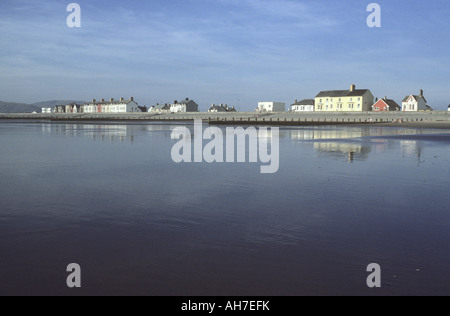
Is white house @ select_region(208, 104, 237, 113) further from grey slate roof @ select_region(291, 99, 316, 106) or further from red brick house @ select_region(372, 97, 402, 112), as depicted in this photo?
red brick house @ select_region(372, 97, 402, 112)

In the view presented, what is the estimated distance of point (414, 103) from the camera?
371 ft

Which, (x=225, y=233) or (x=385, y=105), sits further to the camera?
(x=385, y=105)

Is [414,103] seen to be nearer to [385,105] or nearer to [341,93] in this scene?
[385,105]

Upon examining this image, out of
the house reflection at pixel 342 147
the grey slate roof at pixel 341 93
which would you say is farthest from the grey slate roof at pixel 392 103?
the house reflection at pixel 342 147

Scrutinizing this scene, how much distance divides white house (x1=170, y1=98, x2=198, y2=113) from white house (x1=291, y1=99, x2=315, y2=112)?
44811 millimetres

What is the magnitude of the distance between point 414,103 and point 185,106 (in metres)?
91.2

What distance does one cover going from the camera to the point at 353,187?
12344mm

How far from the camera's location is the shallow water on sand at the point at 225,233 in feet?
17.7

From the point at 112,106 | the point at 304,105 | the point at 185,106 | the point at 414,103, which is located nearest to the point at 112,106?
→ the point at 112,106

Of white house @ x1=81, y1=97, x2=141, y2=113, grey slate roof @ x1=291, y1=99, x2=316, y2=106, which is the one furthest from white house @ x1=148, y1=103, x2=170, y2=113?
grey slate roof @ x1=291, y1=99, x2=316, y2=106

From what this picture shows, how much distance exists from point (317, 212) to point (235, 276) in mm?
4206

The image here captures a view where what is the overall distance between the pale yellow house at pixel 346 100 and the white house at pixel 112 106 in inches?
3237
